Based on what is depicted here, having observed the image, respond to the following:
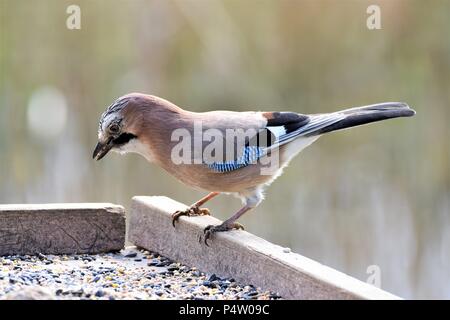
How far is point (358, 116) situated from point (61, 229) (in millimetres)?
1552

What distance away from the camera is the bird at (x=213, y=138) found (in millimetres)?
4336

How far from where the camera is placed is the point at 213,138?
4.44 meters

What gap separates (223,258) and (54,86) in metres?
2.79

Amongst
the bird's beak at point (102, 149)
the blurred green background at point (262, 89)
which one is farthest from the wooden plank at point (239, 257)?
the blurred green background at point (262, 89)

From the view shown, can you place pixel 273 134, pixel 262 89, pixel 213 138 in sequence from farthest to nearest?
pixel 262 89, pixel 273 134, pixel 213 138

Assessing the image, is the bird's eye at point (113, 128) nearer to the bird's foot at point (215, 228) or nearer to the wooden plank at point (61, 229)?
the wooden plank at point (61, 229)

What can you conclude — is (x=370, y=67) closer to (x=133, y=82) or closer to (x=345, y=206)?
(x=345, y=206)

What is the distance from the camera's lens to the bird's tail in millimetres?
4492

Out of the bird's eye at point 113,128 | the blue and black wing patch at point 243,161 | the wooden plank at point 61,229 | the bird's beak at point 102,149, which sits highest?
the bird's eye at point 113,128

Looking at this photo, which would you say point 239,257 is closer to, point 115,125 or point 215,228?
point 215,228

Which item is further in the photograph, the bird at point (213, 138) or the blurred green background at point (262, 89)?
the blurred green background at point (262, 89)

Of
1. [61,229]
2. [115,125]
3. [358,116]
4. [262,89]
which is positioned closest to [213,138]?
[115,125]

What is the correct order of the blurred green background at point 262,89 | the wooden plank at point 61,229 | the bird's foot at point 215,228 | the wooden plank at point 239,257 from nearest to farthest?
the wooden plank at point 239,257 < the bird's foot at point 215,228 < the wooden plank at point 61,229 < the blurred green background at point 262,89

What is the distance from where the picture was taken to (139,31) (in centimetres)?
653
